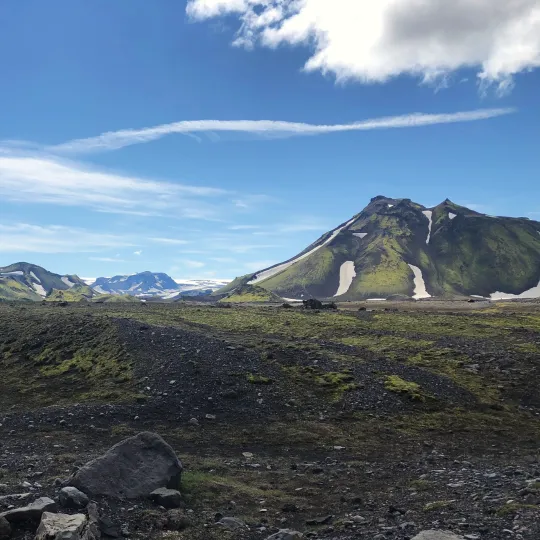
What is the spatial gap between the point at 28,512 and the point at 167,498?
479 centimetres

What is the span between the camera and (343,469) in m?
21.6

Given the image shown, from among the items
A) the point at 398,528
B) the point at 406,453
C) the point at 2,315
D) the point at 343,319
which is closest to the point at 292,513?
the point at 398,528

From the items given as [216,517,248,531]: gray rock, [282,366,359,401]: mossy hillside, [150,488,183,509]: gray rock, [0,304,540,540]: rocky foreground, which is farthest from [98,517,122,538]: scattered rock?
[282,366,359,401]: mossy hillside

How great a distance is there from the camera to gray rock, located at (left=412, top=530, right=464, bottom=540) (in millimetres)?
12258

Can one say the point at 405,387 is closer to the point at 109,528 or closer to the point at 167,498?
the point at 167,498

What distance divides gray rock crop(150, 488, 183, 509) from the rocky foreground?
0.15 ft

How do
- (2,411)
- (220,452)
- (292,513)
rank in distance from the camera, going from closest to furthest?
1. (292,513)
2. (220,452)
3. (2,411)

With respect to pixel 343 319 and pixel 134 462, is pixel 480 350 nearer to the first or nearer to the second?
pixel 343 319

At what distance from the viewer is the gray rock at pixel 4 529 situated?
40.2 feet

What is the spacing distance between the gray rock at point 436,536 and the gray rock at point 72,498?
10.2 m

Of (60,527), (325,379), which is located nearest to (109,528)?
(60,527)

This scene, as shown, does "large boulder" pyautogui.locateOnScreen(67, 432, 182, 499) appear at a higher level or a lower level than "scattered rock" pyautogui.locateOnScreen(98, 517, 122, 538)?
higher

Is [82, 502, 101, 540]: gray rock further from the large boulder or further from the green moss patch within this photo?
the green moss patch

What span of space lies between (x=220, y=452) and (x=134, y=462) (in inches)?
281
